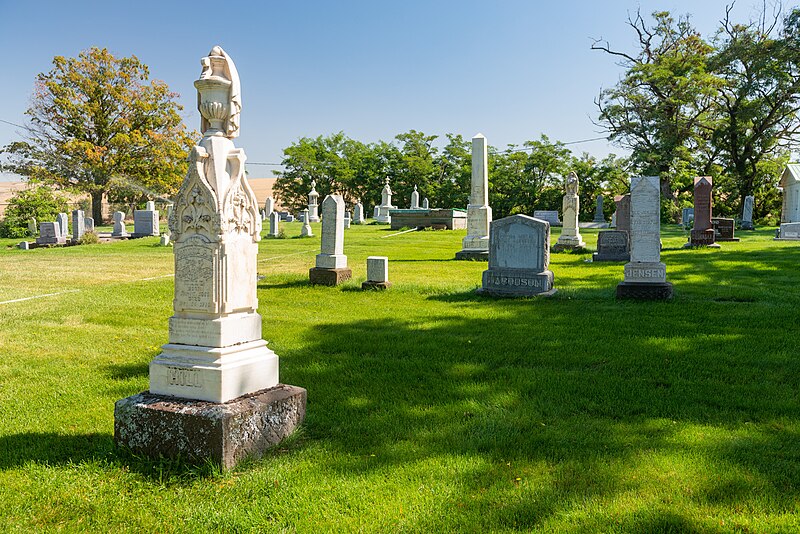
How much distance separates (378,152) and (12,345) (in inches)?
1940

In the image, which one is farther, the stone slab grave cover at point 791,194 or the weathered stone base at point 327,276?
the stone slab grave cover at point 791,194

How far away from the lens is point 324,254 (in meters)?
12.1

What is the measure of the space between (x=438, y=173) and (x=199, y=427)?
163 ft

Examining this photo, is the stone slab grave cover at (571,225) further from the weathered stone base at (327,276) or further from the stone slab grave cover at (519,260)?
the weathered stone base at (327,276)

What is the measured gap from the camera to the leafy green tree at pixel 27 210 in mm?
29719

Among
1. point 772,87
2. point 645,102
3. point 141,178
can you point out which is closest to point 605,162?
point 645,102

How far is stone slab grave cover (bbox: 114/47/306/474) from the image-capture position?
3.62 m

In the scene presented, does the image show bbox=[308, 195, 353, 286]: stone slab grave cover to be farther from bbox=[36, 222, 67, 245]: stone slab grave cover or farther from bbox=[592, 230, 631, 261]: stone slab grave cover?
bbox=[36, 222, 67, 245]: stone slab grave cover

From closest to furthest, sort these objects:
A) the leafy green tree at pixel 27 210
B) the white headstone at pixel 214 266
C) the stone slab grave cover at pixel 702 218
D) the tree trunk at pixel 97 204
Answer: the white headstone at pixel 214 266, the stone slab grave cover at pixel 702 218, the leafy green tree at pixel 27 210, the tree trunk at pixel 97 204

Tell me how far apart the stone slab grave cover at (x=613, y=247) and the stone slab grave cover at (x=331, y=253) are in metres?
7.17

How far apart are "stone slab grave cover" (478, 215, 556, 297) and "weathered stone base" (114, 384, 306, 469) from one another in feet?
22.7

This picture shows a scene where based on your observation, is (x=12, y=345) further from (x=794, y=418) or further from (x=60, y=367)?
(x=794, y=418)

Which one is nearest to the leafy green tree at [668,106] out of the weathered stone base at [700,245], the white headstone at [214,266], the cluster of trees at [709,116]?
the cluster of trees at [709,116]

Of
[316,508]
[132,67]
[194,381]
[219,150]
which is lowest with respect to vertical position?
[316,508]
